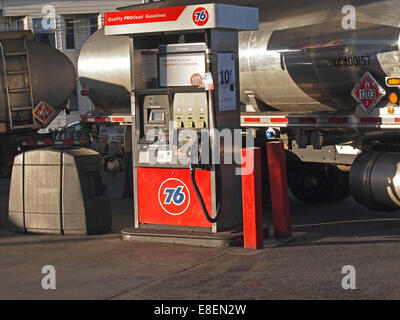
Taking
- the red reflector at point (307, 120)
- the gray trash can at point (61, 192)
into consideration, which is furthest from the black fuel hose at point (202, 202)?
the red reflector at point (307, 120)

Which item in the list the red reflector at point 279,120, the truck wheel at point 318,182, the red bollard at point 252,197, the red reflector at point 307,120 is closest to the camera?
the red bollard at point 252,197

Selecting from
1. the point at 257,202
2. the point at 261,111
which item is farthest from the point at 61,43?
the point at 257,202

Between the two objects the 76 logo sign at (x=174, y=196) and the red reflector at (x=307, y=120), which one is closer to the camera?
the 76 logo sign at (x=174, y=196)

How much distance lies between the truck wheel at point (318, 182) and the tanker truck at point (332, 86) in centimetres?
55

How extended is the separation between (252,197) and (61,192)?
9.34 feet

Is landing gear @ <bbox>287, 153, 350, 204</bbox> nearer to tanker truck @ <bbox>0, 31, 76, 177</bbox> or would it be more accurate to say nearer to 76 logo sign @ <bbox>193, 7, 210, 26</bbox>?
76 logo sign @ <bbox>193, 7, 210, 26</bbox>

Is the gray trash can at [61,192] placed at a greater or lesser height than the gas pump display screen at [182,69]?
lesser

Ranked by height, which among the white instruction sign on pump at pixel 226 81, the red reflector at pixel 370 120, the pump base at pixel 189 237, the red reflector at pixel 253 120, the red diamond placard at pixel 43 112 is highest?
the white instruction sign on pump at pixel 226 81

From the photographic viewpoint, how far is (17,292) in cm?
801

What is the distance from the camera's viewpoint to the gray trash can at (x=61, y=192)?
10.9m

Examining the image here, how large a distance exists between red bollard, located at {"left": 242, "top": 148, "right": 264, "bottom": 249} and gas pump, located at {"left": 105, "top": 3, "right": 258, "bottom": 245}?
1.57 feet

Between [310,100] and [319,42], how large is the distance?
35.7 inches

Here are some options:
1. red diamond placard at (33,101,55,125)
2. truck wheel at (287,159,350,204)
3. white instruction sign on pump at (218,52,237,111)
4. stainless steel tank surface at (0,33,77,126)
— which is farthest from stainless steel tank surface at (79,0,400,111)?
red diamond placard at (33,101,55,125)

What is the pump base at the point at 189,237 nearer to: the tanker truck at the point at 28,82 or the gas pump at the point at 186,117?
the gas pump at the point at 186,117
